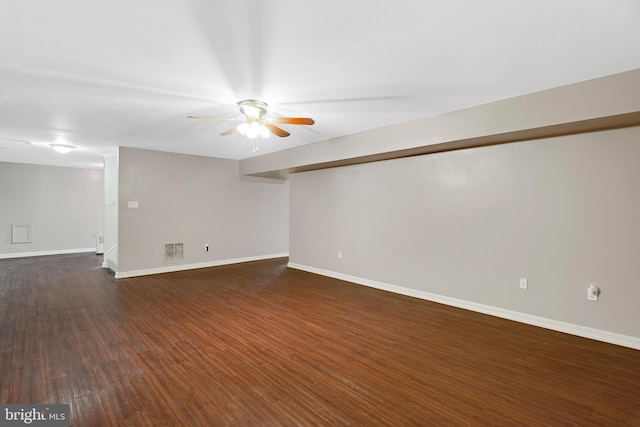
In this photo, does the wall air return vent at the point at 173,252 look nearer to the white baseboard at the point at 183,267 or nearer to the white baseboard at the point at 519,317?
the white baseboard at the point at 183,267

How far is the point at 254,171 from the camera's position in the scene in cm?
705

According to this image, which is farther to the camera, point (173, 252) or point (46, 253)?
point (46, 253)

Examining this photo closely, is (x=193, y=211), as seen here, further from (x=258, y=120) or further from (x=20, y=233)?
(x=20, y=233)

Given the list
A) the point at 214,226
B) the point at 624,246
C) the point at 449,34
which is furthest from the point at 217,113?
the point at 624,246

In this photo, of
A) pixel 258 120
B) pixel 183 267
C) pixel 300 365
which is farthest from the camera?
pixel 183 267

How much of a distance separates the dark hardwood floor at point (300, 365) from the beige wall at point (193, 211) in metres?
1.80

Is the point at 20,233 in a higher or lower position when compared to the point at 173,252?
higher

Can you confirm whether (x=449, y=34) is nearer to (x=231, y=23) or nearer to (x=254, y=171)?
(x=231, y=23)

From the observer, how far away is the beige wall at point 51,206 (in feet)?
25.3

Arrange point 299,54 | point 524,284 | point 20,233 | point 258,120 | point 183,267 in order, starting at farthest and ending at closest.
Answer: point 20,233 → point 183,267 → point 524,284 → point 258,120 → point 299,54

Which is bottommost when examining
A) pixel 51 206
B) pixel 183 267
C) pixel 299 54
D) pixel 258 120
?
pixel 183 267

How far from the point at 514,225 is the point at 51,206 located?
10782mm

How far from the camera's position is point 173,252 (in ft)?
21.2

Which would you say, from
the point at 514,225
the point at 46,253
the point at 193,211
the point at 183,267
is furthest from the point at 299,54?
the point at 46,253
